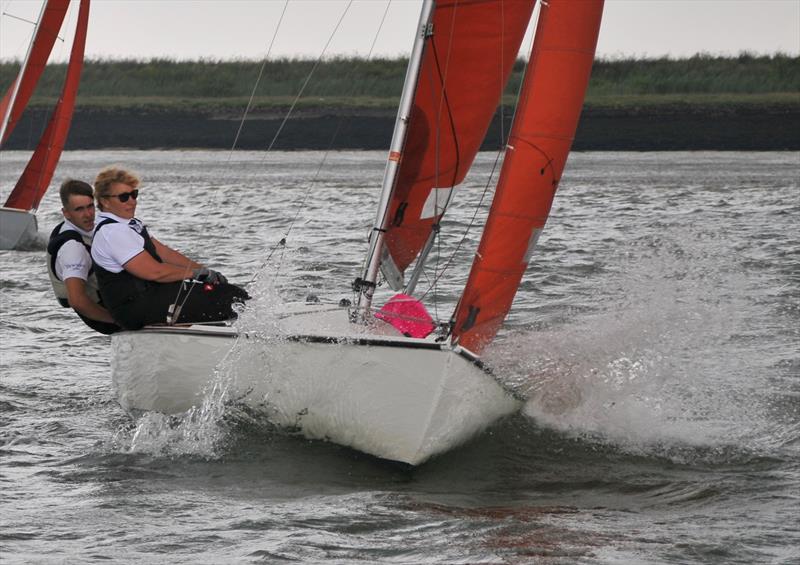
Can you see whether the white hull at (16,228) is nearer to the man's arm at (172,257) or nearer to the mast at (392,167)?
the man's arm at (172,257)

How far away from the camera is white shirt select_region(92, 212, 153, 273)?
6438 millimetres

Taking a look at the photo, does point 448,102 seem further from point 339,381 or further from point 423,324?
point 339,381

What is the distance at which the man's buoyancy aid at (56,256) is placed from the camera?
22.2 feet

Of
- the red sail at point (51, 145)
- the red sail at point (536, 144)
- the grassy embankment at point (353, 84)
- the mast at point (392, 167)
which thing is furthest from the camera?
the grassy embankment at point (353, 84)

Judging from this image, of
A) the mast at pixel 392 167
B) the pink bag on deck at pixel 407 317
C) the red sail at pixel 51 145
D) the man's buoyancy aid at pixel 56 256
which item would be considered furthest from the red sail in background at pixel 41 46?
the pink bag on deck at pixel 407 317

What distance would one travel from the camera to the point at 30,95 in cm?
1697

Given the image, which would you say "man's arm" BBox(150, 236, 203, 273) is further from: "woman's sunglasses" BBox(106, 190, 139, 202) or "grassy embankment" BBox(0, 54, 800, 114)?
"grassy embankment" BBox(0, 54, 800, 114)

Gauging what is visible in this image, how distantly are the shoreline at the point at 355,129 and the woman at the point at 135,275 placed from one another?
2358 centimetres

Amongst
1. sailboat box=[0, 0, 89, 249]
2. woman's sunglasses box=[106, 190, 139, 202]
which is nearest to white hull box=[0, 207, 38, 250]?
sailboat box=[0, 0, 89, 249]

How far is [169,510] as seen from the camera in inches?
229

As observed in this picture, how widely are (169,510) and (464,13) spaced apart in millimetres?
2992

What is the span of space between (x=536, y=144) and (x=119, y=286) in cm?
210

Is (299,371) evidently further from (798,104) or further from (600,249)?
(798,104)

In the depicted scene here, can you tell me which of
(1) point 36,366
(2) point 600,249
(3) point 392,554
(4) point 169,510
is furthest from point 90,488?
(2) point 600,249
